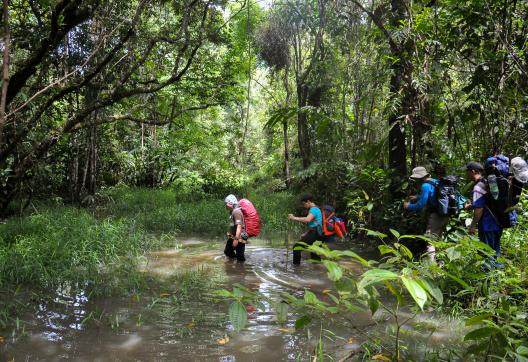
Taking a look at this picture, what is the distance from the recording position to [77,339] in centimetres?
435

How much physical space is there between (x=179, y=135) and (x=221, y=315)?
16378mm

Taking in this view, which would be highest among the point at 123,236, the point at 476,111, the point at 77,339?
the point at 476,111

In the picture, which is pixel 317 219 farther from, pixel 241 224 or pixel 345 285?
pixel 345 285

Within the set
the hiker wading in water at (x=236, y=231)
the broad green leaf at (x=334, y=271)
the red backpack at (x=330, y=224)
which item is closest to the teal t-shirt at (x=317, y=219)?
the red backpack at (x=330, y=224)

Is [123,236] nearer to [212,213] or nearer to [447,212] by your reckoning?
[212,213]

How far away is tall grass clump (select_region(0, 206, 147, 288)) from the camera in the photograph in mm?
6160

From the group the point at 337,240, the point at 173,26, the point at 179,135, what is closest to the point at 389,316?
the point at 337,240

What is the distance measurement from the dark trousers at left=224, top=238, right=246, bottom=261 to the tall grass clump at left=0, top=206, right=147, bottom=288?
1766 millimetres

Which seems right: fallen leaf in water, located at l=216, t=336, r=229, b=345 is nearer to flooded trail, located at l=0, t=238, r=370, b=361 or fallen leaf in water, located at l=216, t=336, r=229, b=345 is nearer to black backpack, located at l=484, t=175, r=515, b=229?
flooded trail, located at l=0, t=238, r=370, b=361

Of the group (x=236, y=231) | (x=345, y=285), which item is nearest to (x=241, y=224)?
(x=236, y=231)

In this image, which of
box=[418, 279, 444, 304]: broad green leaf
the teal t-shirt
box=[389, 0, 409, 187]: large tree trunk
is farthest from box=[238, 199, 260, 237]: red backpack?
box=[418, 279, 444, 304]: broad green leaf

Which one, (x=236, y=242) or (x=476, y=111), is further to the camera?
(x=236, y=242)

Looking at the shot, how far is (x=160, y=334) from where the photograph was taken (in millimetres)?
4516

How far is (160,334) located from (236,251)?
146 inches
